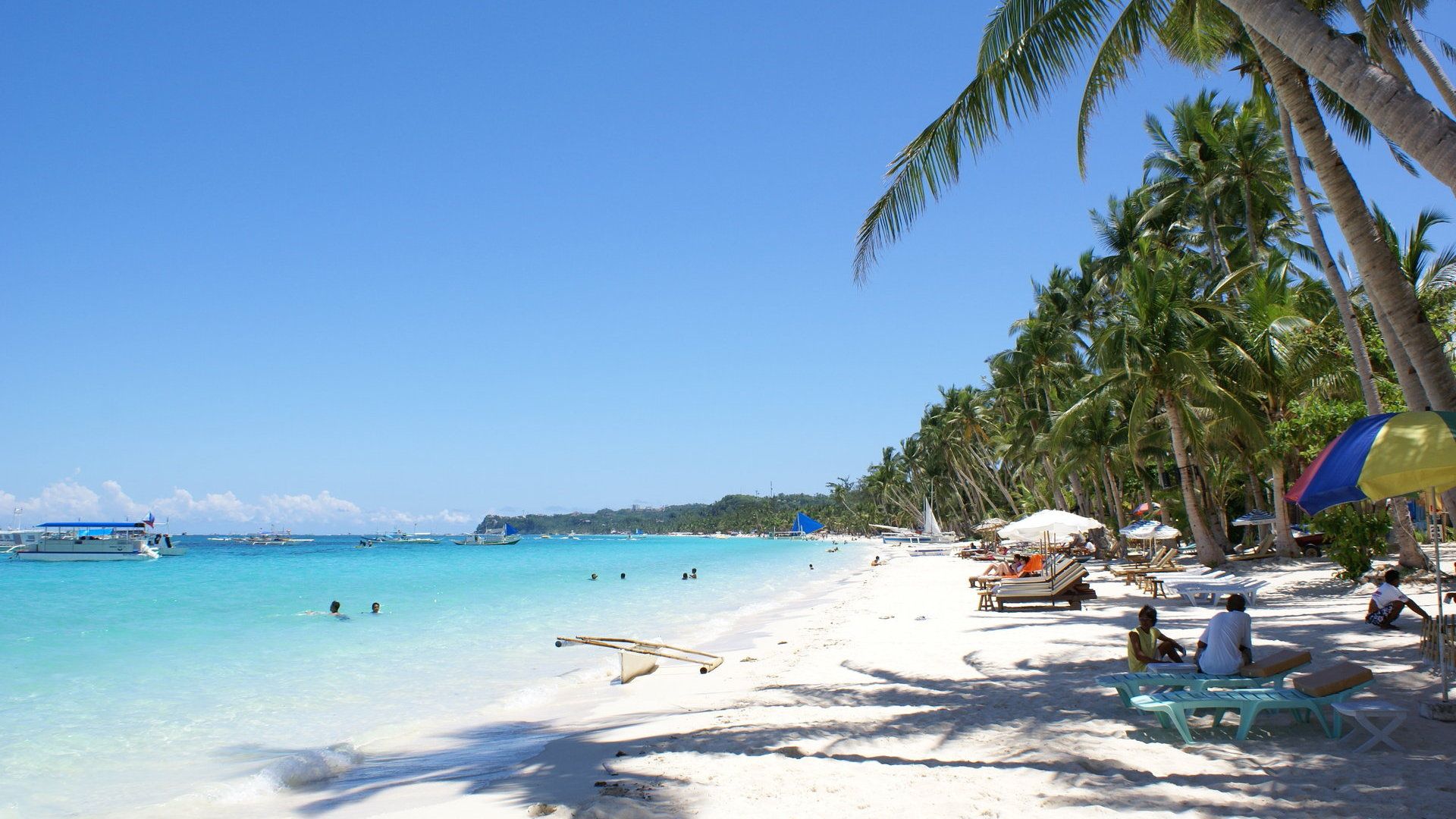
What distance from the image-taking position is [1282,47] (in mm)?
5082

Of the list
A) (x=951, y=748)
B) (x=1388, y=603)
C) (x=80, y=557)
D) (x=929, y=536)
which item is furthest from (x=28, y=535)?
(x=1388, y=603)

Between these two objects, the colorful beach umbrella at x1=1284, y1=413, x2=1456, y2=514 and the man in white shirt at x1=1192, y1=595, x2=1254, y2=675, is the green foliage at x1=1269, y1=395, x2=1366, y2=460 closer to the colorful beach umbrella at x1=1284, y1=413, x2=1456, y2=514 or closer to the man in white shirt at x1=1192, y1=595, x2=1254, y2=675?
the man in white shirt at x1=1192, y1=595, x2=1254, y2=675

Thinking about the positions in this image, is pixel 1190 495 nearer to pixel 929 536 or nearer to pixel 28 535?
pixel 929 536

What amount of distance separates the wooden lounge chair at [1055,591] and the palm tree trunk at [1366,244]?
321 inches

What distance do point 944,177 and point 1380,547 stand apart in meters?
10.9

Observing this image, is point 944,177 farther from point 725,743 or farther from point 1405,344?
point 725,743

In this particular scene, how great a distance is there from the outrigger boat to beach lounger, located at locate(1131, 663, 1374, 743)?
271 inches

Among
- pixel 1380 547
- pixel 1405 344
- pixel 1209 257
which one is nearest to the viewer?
pixel 1405 344

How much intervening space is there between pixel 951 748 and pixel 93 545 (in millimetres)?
78474

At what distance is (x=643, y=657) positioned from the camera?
11.8m

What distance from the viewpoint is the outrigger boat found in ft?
37.6

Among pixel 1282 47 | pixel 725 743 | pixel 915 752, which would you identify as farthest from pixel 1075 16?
pixel 725 743

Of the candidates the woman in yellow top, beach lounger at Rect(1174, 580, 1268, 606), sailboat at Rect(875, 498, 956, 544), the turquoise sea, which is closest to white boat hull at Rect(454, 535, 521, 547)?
Answer: sailboat at Rect(875, 498, 956, 544)

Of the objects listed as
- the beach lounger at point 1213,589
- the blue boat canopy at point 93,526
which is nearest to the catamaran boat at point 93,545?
the blue boat canopy at point 93,526
